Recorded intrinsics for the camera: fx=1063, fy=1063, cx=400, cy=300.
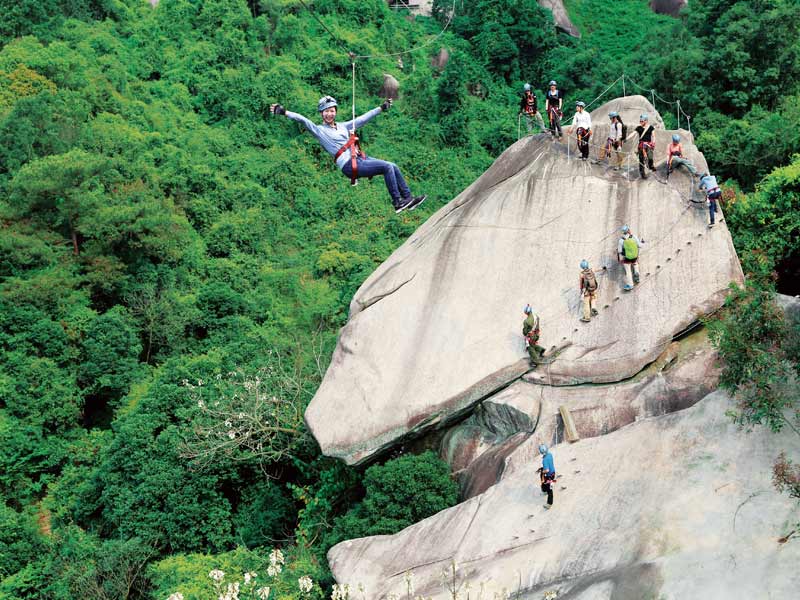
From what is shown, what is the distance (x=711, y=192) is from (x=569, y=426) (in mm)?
5804

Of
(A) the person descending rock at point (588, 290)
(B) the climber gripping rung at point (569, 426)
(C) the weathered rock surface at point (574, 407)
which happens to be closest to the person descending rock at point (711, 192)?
(C) the weathered rock surface at point (574, 407)

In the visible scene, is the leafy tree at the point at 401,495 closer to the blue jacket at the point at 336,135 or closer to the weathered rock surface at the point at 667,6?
the blue jacket at the point at 336,135

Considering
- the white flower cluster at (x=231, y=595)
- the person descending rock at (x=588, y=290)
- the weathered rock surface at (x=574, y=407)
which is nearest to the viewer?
the white flower cluster at (x=231, y=595)

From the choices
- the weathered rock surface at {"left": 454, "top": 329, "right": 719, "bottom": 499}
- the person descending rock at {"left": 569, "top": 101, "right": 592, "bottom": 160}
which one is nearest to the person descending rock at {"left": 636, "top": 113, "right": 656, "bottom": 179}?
the person descending rock at {"left": 569, "top": 101, "right": 592, "bottom": 160}

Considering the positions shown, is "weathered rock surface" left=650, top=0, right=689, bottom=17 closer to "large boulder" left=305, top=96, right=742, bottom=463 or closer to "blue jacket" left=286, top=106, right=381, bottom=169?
"large boulder" left=305, top=96, right=742, bottom=463

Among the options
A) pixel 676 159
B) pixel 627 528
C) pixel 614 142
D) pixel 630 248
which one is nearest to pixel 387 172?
pixel 630 248

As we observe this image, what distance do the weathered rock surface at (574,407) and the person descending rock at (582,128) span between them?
16.3 ft

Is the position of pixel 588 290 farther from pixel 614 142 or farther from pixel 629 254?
pixel 614 142

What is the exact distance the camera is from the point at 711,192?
21500 millimetres

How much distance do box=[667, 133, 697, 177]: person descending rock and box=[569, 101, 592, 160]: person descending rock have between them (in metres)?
1.79

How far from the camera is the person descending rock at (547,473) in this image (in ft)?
56.9

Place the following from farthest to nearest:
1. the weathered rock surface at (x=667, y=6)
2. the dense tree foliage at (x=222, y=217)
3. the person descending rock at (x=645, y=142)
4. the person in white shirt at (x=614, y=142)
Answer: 1. the weathered rock surface at (x=667, y=6)
2. the dense tree foliage at (x=222, y=217)
3. the person in white shirt at (x=614, y=142)
4. the person descending rock at (x=645, y=142)

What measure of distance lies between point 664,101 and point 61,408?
2053cm

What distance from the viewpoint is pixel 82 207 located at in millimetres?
32812
